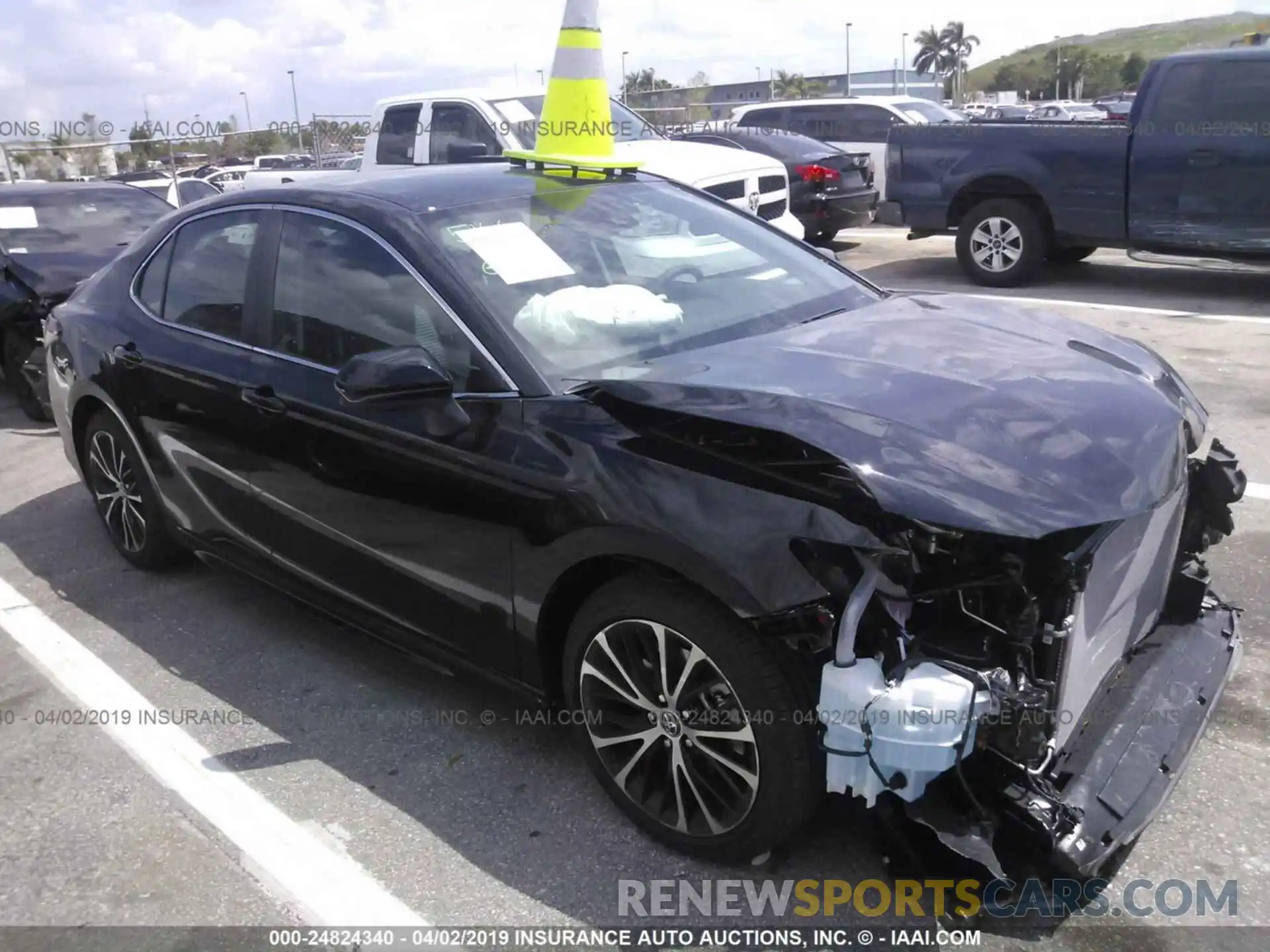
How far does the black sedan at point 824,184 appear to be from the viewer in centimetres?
1244

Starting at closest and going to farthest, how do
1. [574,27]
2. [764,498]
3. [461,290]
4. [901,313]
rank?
[764,498] < [461,290] < [901,313] < [574,27]

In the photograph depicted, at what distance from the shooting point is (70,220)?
8.75m

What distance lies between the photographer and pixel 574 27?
444cm

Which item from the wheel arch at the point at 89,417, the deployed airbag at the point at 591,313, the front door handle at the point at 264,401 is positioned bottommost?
the wheel arch at the point at 89,417

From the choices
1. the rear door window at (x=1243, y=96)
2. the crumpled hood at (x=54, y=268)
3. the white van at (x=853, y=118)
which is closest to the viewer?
the crumpled hood at (x=54, y=268)

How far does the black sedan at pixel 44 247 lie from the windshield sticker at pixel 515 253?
17.3ft

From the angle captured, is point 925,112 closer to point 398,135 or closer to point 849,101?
point 849,101

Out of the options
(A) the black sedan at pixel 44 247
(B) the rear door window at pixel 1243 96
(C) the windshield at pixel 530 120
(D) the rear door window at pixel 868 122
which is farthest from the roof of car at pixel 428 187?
(D) the rear door window at pixel 868 122

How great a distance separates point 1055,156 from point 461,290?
26.9 ft

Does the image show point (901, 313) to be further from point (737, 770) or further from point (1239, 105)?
point (1239, 105)

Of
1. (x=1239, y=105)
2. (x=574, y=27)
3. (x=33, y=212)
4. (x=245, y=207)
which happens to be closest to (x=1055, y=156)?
(x=1239, y=105)

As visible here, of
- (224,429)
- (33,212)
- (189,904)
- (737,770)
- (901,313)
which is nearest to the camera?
(737,770)

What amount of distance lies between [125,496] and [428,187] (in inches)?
87.7

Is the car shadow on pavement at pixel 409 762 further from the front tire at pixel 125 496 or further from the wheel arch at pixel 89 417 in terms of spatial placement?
the wheel arch at pixel 89 417
